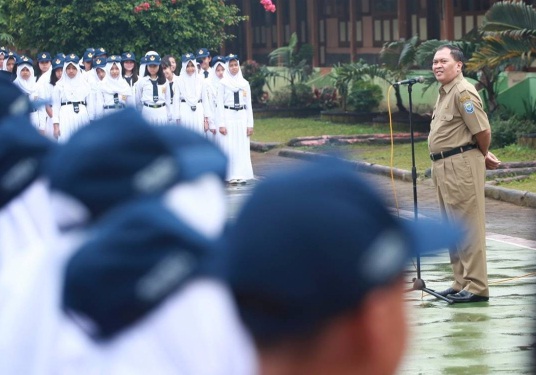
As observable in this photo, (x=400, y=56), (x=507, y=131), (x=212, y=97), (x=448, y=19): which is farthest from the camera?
(x=448, y=19)

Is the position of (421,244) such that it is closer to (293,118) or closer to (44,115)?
(44,115)

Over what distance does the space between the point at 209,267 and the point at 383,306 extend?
0.38 meters

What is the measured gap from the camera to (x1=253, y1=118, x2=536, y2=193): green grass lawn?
18203 mm

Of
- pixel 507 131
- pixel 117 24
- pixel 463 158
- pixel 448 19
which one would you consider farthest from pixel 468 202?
pixel 117 24

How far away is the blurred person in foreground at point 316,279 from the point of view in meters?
1.83

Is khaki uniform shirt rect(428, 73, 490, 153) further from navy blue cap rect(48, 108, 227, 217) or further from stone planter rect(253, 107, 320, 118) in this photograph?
stone planter rect(253, 107, 320, 118)

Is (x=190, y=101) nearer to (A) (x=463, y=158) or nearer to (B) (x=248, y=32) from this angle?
(A) (x=463, y=158)

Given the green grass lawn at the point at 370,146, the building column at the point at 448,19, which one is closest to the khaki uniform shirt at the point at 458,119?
the green grass lawn at the point at 370,146

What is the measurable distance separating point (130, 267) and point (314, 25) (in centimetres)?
2833

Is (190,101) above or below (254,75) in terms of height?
above

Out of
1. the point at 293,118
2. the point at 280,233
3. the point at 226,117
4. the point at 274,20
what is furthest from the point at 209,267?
the point at 274,20

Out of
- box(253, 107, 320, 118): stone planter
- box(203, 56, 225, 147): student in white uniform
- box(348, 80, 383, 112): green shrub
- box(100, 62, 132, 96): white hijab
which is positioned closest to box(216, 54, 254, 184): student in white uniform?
box(203, 56, 225, 147): student in white uniform

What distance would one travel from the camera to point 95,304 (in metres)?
2.10

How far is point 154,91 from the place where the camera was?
64.6 feet
